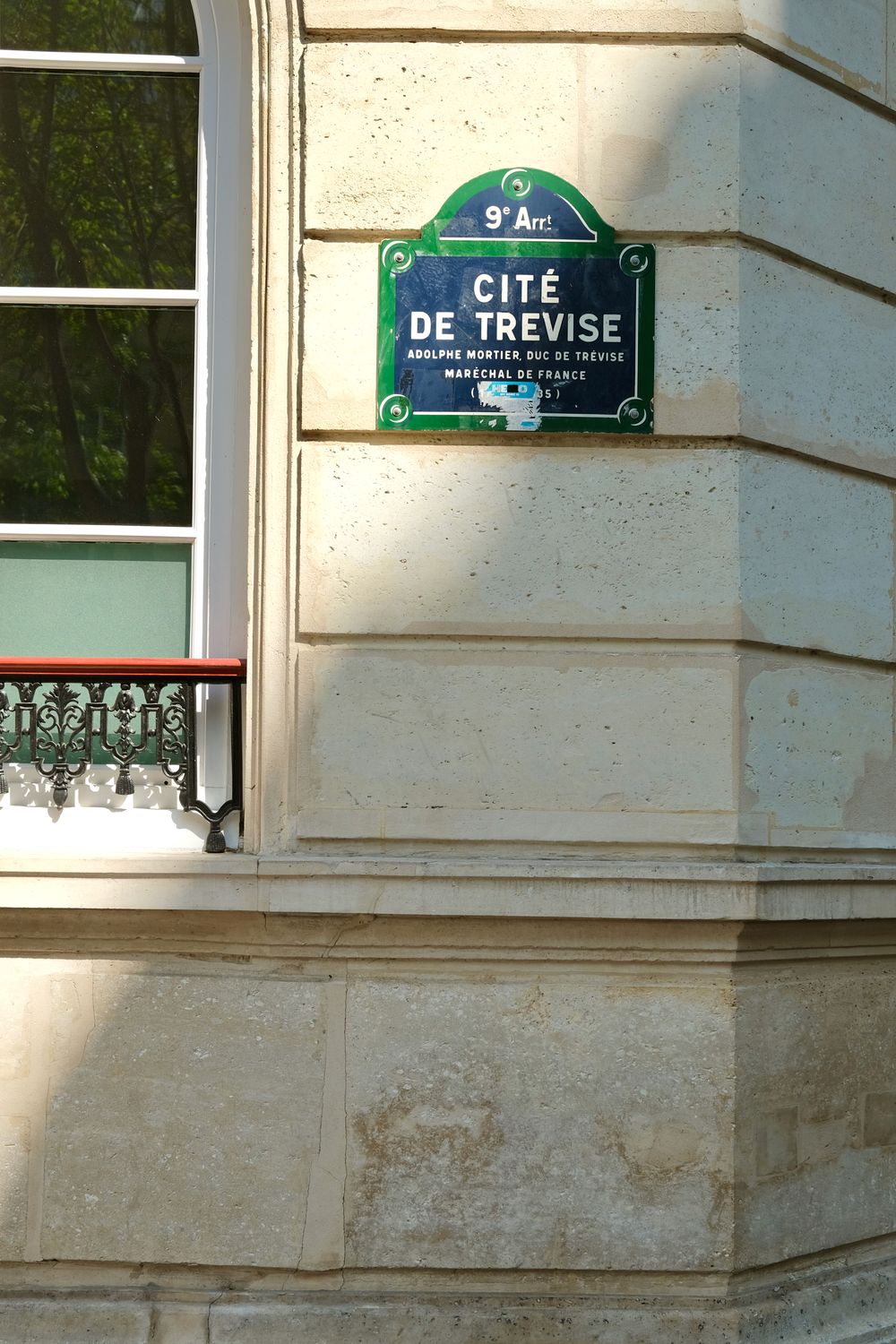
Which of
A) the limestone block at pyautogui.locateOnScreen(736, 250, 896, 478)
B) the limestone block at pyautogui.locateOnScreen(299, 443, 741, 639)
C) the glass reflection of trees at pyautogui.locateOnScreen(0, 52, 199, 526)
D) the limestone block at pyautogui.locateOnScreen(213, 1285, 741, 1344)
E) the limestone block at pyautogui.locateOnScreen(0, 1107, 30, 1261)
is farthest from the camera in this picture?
the glass reflection of trees at pyautogui.locateOnScreen(0, 52, 199, 526)

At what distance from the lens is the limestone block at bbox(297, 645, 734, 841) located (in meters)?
4.70

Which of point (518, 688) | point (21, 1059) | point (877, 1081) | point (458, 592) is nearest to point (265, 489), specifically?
point (458, 592)

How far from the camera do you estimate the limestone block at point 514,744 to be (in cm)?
470

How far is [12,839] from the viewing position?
4777 mm

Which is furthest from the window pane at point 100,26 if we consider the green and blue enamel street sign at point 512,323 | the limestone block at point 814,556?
the limestone block at point 814,556

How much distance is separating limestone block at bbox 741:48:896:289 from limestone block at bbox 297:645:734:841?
1420 mm

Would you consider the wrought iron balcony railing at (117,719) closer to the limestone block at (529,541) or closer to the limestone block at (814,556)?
the limestone block at (529,541)

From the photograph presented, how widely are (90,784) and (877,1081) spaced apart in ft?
8.83

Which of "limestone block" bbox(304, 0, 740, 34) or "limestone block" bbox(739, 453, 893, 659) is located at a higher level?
"limestone block" bbox(304, 0, 740, 34)

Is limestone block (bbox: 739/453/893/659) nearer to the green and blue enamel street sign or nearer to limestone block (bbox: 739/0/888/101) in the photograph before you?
the green and blue enamel street sign

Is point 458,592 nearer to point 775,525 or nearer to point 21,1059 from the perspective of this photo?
point 775,525

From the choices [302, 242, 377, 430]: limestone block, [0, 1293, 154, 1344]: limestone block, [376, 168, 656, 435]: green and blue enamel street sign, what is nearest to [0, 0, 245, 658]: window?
[302, 242, 377, 430]: limestone block

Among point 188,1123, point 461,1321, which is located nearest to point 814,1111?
point 461,1321

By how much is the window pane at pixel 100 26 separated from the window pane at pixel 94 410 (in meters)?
0.87
